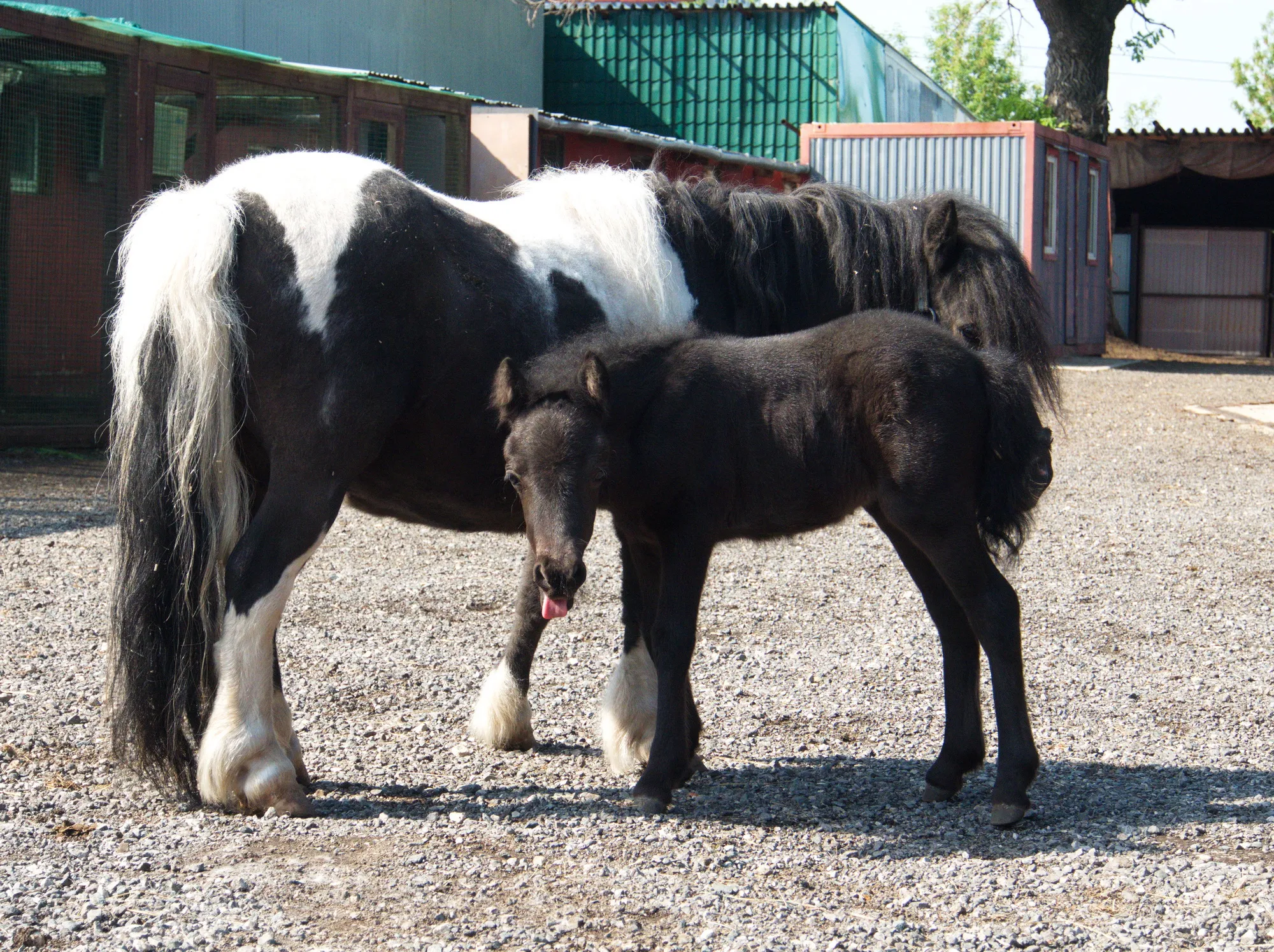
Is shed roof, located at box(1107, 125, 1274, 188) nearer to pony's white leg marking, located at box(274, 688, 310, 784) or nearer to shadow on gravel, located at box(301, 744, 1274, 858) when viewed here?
shadow on gravel, located at box(301, 744, 1274, 858)

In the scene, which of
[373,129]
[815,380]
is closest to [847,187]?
[815,380]

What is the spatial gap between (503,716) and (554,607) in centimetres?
117

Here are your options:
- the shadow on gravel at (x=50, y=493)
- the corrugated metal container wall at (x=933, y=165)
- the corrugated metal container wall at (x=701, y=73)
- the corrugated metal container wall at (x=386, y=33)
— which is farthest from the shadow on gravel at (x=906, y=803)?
the corrugated metal container wall at (x=701, y=73)

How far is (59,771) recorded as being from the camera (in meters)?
3.92

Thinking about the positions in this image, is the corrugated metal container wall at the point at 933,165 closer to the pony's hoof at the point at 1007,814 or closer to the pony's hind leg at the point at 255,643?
the pony's hoof at the point at 1007,814

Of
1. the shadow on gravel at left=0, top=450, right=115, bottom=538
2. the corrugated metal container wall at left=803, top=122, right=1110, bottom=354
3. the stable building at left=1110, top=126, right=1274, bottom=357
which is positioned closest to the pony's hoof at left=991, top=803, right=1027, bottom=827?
the shadow on gravel at left=0, top=450, right=115, bottom=538

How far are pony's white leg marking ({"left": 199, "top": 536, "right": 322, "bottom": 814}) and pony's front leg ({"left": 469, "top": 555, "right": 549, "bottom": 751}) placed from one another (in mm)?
847

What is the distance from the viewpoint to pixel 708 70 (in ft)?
71.2

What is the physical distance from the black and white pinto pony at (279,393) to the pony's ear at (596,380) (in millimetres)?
470

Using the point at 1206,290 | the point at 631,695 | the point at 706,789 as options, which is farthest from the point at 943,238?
the point at 1206,290

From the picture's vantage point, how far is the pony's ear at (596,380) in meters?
3.36

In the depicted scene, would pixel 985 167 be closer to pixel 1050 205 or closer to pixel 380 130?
pixel 1050 205

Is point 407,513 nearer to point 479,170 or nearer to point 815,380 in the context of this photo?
point 815,380

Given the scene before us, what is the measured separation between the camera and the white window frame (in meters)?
18.9
